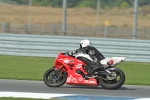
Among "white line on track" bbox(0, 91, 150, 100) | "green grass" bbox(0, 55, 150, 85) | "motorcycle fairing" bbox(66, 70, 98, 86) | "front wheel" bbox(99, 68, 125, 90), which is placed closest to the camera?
"white line on track" bbox(0, 91, 150, 100)

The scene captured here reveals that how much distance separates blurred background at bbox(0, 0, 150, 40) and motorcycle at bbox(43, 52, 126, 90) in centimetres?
691

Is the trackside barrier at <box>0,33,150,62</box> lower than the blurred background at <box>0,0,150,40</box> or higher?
lower

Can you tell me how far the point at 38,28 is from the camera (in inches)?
811

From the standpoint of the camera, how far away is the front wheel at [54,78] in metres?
11.5

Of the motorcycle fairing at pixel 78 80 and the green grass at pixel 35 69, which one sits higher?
the motorcycle fairing at pixel 78 80

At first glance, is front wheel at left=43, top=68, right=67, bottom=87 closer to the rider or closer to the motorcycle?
the motorcycle

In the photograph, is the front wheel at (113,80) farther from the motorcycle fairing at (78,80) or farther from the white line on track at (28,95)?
the white line on track at (28,95)

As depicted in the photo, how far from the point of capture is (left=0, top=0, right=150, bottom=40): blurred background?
19.1 m

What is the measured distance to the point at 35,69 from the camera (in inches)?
601

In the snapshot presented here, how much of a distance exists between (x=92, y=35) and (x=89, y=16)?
8.59ft

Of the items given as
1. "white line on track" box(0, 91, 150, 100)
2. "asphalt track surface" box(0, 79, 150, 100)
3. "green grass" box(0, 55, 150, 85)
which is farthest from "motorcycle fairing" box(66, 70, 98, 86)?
"green grass" box(0, 55, 150, 85)

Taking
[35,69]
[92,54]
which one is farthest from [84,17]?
[92,54]

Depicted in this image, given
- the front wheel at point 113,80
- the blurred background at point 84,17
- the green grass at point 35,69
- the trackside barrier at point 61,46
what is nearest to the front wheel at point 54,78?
the front wheel at point 113,80

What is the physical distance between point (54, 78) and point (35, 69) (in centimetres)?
382
